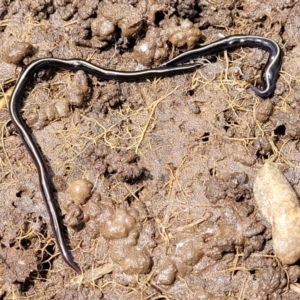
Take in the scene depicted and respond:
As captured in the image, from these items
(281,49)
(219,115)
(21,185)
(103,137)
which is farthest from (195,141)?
(21,185)

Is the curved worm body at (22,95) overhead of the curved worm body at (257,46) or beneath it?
beneath

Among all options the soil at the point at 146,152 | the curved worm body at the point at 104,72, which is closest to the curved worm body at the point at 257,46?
the curved worm body at the point at 104,72

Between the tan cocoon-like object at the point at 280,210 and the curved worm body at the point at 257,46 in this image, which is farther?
the curved worm body at the point at 257,46

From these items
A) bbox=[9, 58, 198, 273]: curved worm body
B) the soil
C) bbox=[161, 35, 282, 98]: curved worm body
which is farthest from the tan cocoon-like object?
bbox=[9, 58, 198, 273]: curved worm body

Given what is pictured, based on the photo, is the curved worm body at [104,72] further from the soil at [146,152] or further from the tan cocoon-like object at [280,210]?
the tan cocoon-like object at [280,210]

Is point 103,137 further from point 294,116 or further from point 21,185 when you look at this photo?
point 294,116

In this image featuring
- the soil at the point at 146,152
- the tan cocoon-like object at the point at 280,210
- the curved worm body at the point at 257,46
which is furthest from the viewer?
the curved worm body at the point at 257,46

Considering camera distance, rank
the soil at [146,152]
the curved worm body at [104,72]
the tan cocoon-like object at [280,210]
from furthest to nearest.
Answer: the curved worm body at [104,72], the soil at [146,152], the tan cocoon-like object at [280,210]
